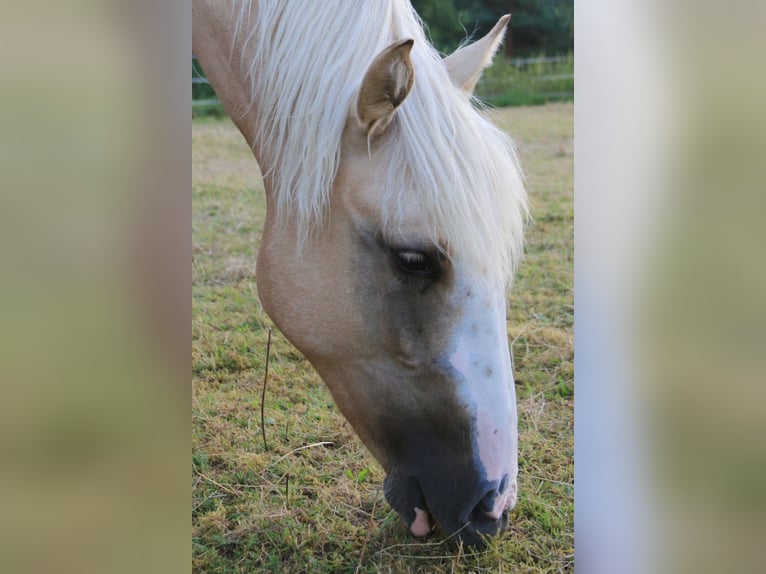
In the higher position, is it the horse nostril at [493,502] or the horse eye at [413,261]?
the horse eye at [413,261]

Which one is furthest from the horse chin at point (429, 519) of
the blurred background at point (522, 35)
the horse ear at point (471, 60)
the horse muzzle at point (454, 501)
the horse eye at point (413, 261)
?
the blurred background at point (522, 35)

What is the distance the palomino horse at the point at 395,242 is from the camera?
146 centimetres

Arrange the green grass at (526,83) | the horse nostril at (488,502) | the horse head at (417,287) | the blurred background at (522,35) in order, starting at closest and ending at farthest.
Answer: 1. the horse head at (417,287)
2. the horse nostril at (488,502)
3. the blurred background at (522,35)
4. the green grass at (526,83)

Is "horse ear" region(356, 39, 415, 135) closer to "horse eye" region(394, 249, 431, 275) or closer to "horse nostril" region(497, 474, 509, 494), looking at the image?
"horse eye" region(394, 249, 431, 275)

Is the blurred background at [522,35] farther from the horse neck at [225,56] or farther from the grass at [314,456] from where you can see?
the grass at [314,456]

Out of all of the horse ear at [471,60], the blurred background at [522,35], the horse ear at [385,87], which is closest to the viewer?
the horse ear at [385,87]

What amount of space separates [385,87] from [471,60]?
384 mm

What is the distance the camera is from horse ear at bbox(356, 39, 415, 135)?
4.45 feet
